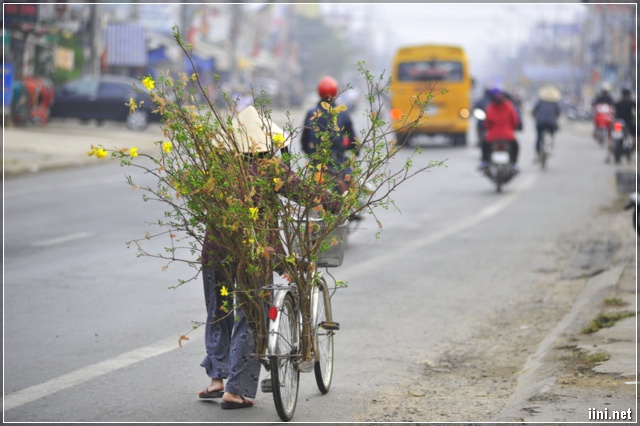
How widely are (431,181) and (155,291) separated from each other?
1435cm

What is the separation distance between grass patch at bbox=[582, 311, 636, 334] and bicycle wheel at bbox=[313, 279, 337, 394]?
260cm

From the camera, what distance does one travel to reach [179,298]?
35.8 ft

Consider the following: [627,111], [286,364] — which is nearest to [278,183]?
[286,364]

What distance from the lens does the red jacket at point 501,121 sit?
21.8 m

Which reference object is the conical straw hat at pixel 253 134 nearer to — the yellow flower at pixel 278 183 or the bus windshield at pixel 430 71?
the yellow flower at pixel 278 183

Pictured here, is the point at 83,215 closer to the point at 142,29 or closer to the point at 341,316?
the point at 341,316

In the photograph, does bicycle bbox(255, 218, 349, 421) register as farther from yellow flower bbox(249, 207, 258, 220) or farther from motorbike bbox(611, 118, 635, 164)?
motorbike bbox(611, 118, 635, 164)

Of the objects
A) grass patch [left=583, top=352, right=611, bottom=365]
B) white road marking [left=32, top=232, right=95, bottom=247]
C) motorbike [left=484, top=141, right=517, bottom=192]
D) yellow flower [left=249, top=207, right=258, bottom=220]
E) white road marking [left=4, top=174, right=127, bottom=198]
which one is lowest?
white road marking [left=4, top=174, right=127, bottom=198]

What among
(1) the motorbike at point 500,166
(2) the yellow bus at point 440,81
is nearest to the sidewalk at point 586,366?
(1) the motorbike at point 500,166

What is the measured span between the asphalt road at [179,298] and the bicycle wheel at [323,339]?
130mm

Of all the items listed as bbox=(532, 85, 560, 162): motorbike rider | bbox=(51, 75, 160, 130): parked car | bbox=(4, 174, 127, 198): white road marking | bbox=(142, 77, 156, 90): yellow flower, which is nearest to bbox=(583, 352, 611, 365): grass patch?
bbox=(142, 77, 156, 90): yellow flower

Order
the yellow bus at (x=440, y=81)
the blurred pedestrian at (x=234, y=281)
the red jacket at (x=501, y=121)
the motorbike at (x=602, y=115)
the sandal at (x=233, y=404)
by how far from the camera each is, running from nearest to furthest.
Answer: the blurred pedestrian at (x=234, y=281) < the sandal at (x=233, y=404) < the red jacket at (x=501, y=121) < the motorbike at (x=602, y=115) < the yellow bus at (x=440, y=81)

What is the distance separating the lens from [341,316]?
1024 cm

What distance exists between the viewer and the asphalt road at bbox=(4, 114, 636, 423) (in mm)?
7199
